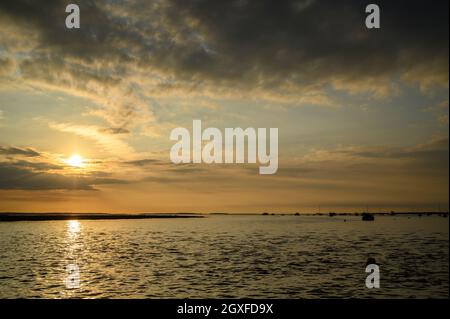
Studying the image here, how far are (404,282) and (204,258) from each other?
25169 millimetres

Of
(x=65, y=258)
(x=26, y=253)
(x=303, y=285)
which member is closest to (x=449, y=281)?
(x=303, y=285)

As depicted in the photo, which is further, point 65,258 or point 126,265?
point 65,258

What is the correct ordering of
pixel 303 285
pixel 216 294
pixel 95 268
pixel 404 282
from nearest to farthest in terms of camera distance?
pixel 216 294 < pixel 303 285 < pixel 404 282 < pixel 95 268

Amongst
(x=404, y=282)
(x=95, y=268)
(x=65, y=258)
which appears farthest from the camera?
(x=65, y=258)

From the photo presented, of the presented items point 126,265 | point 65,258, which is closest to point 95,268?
point 126,265

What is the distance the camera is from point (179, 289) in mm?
31891

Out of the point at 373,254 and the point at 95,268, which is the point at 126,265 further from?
the point at 373,254

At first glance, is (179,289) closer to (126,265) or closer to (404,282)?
(126,265)

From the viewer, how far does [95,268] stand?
1710 inches

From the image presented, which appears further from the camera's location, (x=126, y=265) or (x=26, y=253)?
(x=26, y=253)
